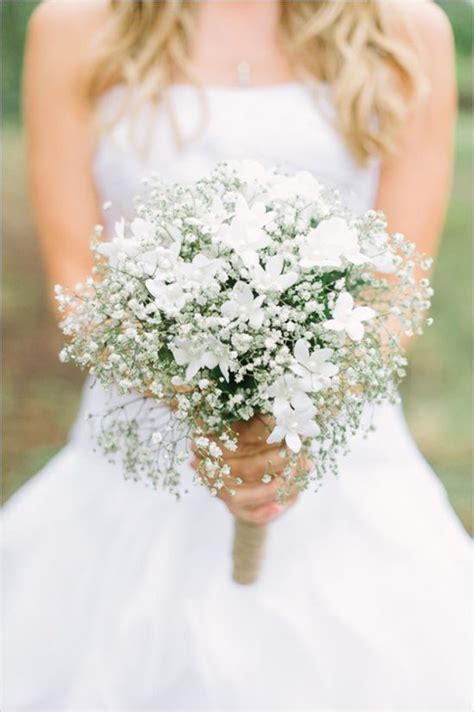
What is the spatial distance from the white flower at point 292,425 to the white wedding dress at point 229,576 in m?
0.83

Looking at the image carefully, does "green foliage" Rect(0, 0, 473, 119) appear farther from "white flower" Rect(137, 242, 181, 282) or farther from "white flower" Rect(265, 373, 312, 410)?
"white flower" Rect(265, 373, 312, 410)

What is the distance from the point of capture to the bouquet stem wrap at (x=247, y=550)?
2.24 meters

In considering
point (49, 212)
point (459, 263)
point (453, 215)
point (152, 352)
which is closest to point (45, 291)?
point (459, 263)

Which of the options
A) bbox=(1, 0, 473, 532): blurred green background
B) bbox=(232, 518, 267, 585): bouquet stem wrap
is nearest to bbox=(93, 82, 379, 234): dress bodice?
bbox=(232, 518, 267, 585): bouquet stem wrap

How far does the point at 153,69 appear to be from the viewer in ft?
9.20

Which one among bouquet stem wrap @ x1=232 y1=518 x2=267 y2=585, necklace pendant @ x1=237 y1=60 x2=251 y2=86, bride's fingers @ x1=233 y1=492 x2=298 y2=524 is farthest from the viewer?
necklace pendant @ x1=237 y1=60 x2=251 y2=86

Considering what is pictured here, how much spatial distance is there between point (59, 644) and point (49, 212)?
132 cm

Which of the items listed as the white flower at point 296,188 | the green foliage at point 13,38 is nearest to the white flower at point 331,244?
the white flower at point 296,188

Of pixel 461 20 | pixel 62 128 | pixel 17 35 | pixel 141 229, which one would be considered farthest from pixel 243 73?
pixel 461 20

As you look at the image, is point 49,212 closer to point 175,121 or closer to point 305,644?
point 175,121

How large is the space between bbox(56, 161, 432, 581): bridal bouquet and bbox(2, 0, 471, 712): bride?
0.70m

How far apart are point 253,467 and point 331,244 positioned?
0.55 m

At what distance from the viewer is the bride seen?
2.34 meters

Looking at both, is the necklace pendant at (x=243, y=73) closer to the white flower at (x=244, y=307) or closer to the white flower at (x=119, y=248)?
the white flower at (x=119, y=248)
